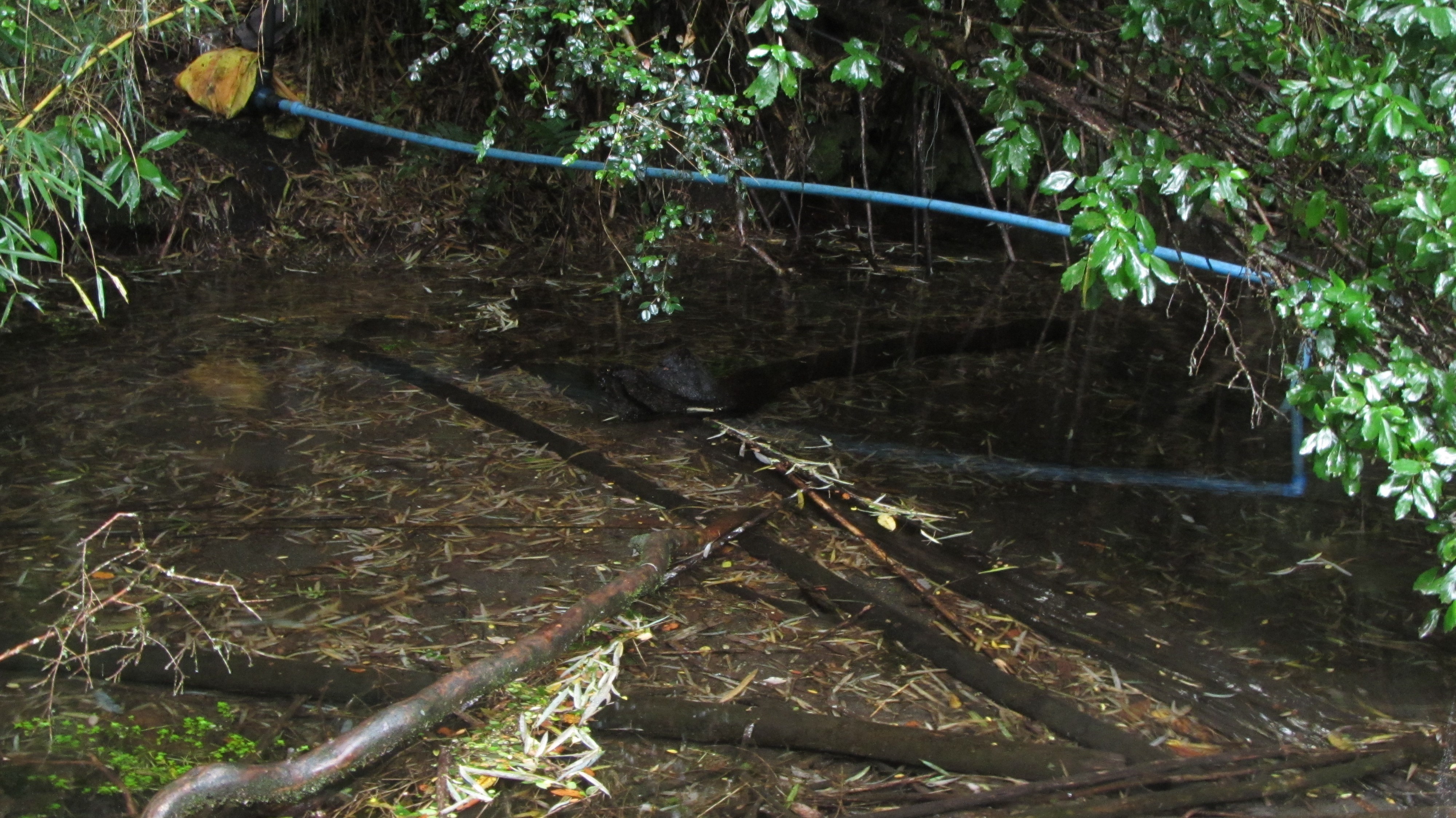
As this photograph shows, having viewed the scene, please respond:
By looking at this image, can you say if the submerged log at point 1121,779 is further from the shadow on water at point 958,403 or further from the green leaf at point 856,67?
the green leaf at point 856,67

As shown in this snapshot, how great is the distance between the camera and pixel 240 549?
109 inches

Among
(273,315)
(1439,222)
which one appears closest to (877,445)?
(1439,222)

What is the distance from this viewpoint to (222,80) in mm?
5367

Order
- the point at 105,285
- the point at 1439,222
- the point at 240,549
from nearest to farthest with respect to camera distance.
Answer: the point at 1439,222, the point at 240,549, the point at 105,285

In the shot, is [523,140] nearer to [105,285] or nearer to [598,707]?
[105,285]

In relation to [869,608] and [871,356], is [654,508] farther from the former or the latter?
[871,356]

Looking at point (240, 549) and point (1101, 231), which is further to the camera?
point (240, 549)

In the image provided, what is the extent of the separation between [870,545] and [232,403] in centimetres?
208

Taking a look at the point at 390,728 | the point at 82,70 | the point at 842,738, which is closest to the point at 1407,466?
the point at 842,738

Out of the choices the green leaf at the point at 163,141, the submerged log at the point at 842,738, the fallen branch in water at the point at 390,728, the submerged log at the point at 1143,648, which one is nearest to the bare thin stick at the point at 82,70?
Result: the green leaf at the point at 163,141

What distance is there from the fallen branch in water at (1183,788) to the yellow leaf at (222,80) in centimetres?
479

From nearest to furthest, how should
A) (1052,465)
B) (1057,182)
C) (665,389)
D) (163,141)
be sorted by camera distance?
(1057,182) → (163,141) → (1052,465) → (665,389)

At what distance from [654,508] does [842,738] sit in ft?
3.49

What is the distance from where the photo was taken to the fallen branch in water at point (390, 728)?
73.3 inches
